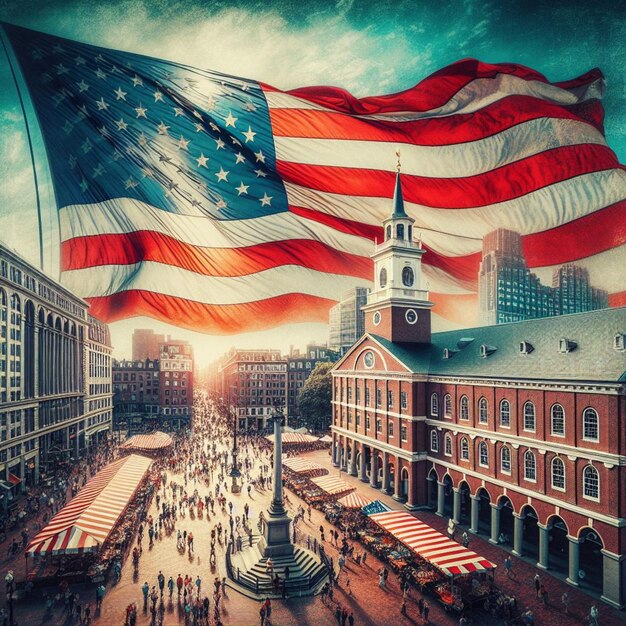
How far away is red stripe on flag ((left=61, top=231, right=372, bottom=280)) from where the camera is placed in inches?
585

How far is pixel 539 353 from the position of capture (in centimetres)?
3722

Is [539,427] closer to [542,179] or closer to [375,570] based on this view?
[375,570]

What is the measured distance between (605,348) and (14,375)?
55021mm

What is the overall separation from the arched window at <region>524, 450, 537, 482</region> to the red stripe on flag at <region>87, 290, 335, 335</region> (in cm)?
2475

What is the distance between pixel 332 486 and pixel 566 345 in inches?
912

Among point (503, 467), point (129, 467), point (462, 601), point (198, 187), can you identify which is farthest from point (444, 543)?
point (129, 467)

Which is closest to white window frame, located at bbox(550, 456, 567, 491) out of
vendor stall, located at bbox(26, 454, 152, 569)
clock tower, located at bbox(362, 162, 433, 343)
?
clock tower, located at bbox(362, 162, 433, 343)

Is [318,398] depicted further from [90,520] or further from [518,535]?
[90,520]

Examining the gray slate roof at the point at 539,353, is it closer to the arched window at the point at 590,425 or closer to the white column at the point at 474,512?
the arched window at the point at 590,425

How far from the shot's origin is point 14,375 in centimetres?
5269

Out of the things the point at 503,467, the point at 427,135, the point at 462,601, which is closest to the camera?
the point at 427,135

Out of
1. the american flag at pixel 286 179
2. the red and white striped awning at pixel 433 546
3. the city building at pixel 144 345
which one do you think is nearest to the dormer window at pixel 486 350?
the red and white striped awning at pixel 433 546

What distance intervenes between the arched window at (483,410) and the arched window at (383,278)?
1713 centimetres

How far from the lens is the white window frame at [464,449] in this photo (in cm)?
4200
